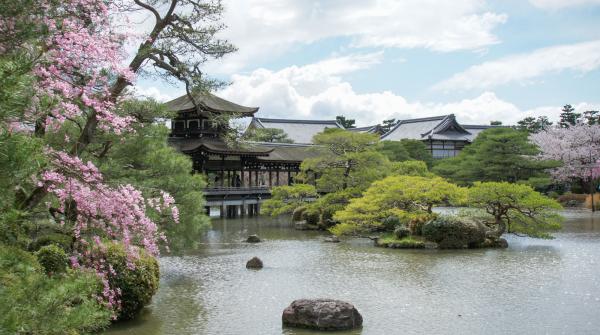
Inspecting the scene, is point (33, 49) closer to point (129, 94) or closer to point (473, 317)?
point (129, 94)

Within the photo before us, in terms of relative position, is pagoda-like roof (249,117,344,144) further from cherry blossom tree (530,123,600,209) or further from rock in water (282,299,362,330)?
rock in water (282,299,362,330)

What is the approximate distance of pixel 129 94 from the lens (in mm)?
7816

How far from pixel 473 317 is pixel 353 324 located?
2.07 metres

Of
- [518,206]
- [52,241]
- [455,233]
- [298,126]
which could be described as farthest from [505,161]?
[52,241]

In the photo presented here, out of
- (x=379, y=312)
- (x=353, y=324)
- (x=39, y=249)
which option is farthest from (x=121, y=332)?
(x=379, y=312)

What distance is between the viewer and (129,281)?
31.2ft

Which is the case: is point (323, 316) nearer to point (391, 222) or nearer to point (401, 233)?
point (401, 233)

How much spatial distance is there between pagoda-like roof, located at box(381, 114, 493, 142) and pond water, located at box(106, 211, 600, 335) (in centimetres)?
3372

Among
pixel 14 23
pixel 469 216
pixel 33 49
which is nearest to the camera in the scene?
pixel 14 23

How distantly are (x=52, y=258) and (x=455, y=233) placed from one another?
12959 mm

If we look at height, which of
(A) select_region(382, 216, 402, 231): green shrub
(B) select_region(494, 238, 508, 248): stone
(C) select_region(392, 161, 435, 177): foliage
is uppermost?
(C) select_region(392, 161, 435, 177): foliage

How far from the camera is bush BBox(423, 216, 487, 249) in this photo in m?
18.4

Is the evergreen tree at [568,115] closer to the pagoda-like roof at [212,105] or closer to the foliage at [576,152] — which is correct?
the foliage at [576,152]

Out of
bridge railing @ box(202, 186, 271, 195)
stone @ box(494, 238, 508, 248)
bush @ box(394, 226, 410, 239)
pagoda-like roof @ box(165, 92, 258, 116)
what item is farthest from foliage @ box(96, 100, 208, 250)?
pagoda-like roof @ box(165, 92, 258, 116)
